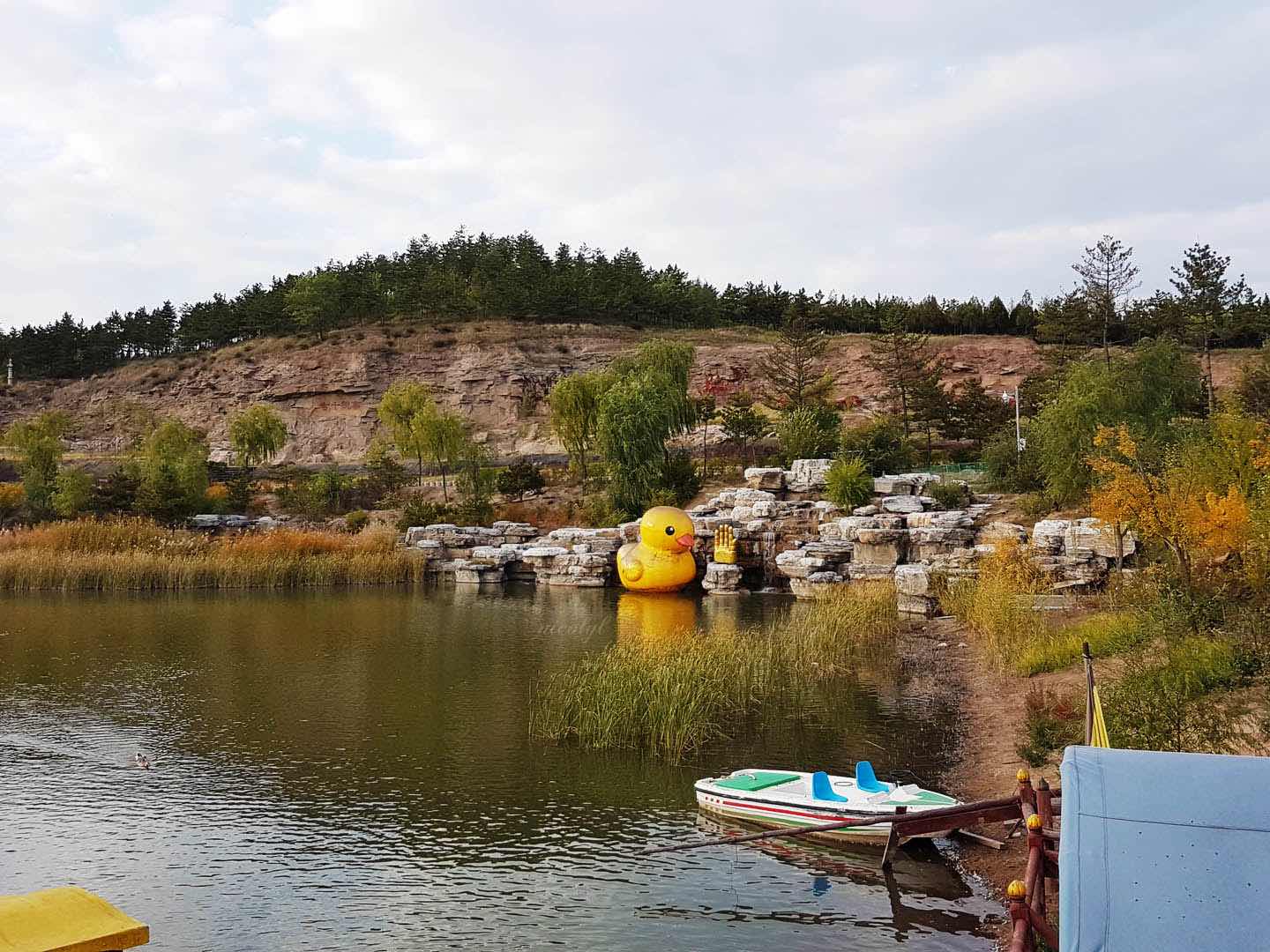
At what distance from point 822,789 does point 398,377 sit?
178ft

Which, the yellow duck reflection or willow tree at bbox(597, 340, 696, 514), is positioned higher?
willow tree at bbox(597, 340, 696, 514)

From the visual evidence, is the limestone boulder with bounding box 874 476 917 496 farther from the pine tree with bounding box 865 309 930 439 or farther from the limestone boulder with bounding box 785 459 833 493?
the pine tree with bounding box 865 309 930 439

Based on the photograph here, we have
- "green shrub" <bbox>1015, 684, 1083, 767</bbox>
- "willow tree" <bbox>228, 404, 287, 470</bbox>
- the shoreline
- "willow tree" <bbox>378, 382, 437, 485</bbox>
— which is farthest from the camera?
"willow tree" <bbox>228, 404, 287, 470</bbox>

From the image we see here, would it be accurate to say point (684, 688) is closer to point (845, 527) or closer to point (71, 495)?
point (845, 527)

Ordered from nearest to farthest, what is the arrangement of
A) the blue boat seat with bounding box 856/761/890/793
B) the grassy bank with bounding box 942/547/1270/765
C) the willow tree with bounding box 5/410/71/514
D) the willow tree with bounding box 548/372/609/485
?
1. the blue boat seat with bounding box 856/761/890/793
2. the grassy bank with bounding box 942/547/1270/765
3. the willow tree with bounding box 5/410/71/514
4. the willow tree with bounding box 548/372/609/485

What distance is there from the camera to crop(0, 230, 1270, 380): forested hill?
6456cm

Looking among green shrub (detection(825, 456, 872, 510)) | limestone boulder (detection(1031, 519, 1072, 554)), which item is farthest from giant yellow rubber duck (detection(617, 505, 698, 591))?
limestone boulder (detection(1031, 519, 1072, 554))

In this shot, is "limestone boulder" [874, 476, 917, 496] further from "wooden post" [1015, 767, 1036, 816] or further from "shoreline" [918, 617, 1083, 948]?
"wooden post" [1015, 767, 1036, 816]

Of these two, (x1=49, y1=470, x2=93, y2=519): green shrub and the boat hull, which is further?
(x1=49, y1=470, x2=93, y2=519): green shrub

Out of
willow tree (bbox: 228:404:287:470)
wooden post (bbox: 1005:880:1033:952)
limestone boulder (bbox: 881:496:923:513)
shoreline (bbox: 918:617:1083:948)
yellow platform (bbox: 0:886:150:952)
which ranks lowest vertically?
shoreline (bbox: 918:617:1083:948)

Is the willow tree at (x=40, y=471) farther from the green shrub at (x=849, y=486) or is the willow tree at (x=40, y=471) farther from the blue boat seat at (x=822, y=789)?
the blue boat seat at (x=822, y=789)

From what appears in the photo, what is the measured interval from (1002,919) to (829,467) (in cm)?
2544

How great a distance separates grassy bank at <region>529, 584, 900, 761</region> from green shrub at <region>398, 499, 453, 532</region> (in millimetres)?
19928

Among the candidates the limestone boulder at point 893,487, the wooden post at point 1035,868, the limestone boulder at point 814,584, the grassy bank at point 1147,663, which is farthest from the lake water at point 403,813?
the limestone boulder at point 893,487
